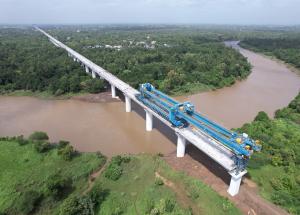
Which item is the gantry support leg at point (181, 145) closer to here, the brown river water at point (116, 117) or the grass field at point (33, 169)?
the brown river water at point (116, 117)

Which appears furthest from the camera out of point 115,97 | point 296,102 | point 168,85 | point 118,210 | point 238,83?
point 238,83

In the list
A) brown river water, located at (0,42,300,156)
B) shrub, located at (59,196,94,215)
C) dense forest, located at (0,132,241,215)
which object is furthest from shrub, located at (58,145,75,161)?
shrub, located at (59,196,94,215)

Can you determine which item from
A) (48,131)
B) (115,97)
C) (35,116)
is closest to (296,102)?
(115,97)

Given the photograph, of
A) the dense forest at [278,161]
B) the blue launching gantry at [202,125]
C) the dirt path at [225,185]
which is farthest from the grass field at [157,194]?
the dense forest at [278,161]

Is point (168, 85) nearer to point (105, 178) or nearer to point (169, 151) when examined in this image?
point (169, 151)

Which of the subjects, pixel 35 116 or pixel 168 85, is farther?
pixel 168 85

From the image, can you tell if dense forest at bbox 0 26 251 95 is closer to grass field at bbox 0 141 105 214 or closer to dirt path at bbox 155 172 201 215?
grass field at bbox 0 141 105 214

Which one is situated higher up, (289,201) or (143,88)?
(143,88)

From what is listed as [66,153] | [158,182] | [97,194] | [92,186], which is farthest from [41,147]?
[158,182]
